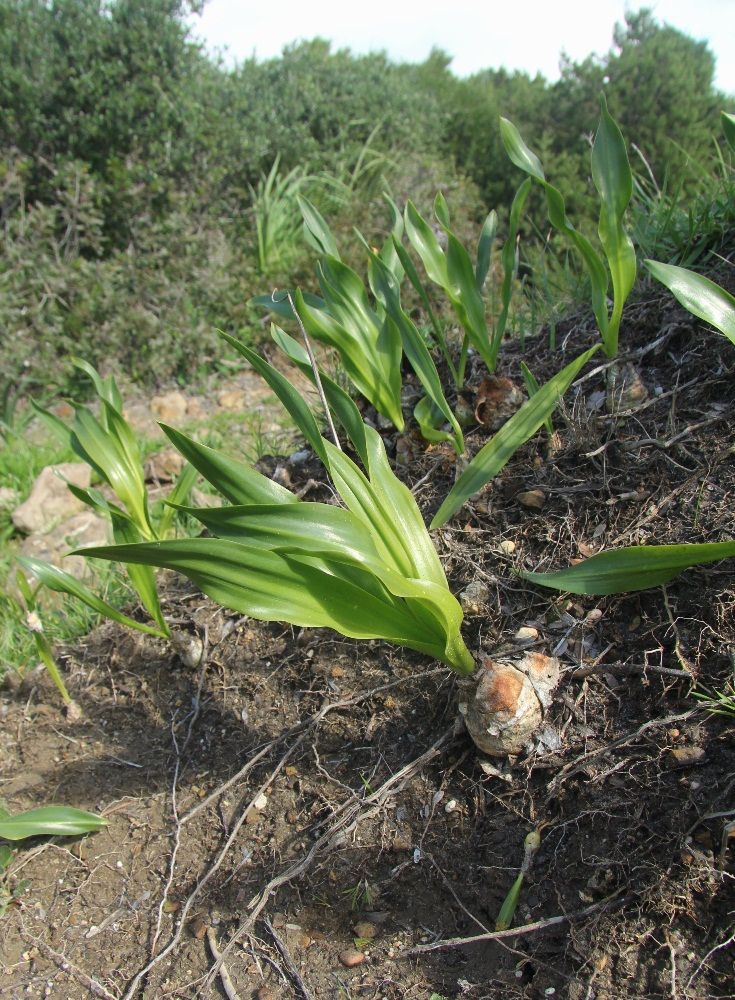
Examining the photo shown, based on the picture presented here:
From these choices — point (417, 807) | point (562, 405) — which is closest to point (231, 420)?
point (562, 405)

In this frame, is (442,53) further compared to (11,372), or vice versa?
(442,53)

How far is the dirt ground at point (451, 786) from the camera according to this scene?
1494 mm

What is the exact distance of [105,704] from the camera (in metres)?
2.42

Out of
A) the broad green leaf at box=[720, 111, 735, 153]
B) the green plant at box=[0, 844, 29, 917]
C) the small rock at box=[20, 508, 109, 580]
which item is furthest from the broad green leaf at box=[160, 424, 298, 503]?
the small rock at box=[20, 508, 109, 580]

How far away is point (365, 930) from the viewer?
1644 mm

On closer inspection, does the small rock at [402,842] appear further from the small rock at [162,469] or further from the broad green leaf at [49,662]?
the small rock at [162,469]

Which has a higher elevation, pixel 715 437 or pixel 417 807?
pixel 715 437

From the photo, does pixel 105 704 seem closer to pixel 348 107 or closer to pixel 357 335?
pixel 357 335

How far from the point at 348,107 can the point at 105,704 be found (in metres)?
6.24

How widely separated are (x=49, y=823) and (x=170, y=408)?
10.9 feet

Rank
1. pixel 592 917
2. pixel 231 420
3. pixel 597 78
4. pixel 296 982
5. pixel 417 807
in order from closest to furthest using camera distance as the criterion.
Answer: pixel 592 917 < pixel 296 982 < pixel 417 807 < pixel 231 420 < pixel 597 78

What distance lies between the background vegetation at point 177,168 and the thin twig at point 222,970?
3.78 m

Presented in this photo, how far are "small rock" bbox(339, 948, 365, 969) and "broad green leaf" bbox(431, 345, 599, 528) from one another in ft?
3.05

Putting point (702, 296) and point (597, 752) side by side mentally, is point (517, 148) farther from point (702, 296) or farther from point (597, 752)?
point (597, 752)
